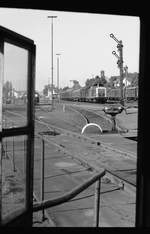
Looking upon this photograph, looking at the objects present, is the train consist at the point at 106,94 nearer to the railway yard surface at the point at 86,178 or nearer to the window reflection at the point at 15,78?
the railway yard surface at the point at 86,178

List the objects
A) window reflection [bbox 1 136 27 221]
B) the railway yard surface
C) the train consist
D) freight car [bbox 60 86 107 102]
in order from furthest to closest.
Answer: freight car [bbox 60 86 107 102] → the train consist → the railway yard surface → window reflection [bbox 1 136 27 221]

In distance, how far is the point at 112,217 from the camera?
6.73 m

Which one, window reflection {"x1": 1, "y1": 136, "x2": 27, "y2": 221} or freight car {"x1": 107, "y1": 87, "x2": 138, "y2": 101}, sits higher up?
freight car {"x1": 107, "y1": 87, "x2": 138, "y2": 101}

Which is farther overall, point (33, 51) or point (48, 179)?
point (48, 179)

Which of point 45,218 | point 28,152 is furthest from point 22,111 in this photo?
point 45,218

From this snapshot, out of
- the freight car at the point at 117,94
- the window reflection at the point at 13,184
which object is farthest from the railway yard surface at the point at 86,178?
the freight car at the point at 117,94

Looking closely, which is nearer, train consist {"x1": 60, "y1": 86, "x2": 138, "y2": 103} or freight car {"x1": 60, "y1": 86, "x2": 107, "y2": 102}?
train consist {"x1": 60, "y1": 86, "x2": 138, "y2": 103}

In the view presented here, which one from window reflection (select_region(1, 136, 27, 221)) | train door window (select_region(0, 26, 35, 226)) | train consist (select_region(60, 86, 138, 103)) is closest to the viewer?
train door window (select_region(0, 26, 35, 226))

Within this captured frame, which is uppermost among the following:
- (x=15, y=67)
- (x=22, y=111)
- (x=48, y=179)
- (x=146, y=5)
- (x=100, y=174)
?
(x=146, y=5)

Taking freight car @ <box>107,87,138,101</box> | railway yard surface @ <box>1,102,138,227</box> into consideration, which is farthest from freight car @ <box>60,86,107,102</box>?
railway yard surface @ <box>1,102,138,227</box>

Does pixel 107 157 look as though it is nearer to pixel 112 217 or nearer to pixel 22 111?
pixel 112 217

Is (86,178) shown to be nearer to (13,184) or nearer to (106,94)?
(13,184)

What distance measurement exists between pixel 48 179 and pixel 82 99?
75.4 m

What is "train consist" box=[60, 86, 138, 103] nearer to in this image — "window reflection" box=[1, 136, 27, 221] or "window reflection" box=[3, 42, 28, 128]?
"window reflection" box=[1, 136, 27, 221]
